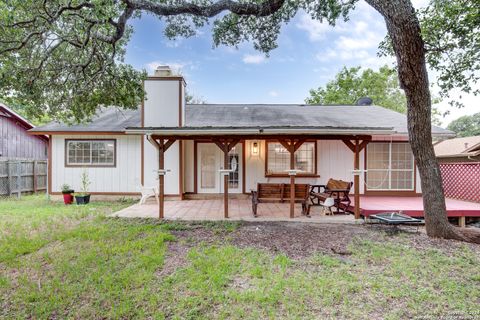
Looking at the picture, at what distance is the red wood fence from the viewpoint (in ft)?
25.4

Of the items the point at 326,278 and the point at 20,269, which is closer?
the point at 326,278

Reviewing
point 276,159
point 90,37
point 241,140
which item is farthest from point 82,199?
point 276,159

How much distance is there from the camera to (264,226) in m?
5.43

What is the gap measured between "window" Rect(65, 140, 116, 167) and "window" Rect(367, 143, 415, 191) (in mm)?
9457

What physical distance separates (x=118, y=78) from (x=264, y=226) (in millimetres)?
5503

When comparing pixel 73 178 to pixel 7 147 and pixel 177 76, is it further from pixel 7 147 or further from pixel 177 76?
pixel 7 147

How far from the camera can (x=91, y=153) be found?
8.90 metres

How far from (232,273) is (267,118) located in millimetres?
7272

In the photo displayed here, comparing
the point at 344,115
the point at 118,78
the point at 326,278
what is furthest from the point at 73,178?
the point at 344,115

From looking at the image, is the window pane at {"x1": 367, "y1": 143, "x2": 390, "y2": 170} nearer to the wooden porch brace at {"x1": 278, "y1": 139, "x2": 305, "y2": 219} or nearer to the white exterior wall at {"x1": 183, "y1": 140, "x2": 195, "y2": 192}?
the wooden porch brace at {"x1": 278, "y1": 139, "x2": 305, "y2": 219}

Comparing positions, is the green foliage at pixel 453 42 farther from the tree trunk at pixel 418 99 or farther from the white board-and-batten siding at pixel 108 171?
the white board-and-batten siding at pixel 108 171

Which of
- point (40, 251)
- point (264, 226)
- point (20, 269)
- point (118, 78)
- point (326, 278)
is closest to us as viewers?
point (326, 278)

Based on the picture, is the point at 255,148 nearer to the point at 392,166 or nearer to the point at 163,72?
the point at 163,72

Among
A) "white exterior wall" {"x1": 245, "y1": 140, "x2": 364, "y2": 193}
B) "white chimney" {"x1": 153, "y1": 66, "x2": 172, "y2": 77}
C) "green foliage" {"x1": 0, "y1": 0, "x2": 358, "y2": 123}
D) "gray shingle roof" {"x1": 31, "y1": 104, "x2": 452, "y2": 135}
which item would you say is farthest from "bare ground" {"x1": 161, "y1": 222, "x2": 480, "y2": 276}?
"white chimney" {"x1": 153, "y1": 66, "x2": 172, "y2": 77}
